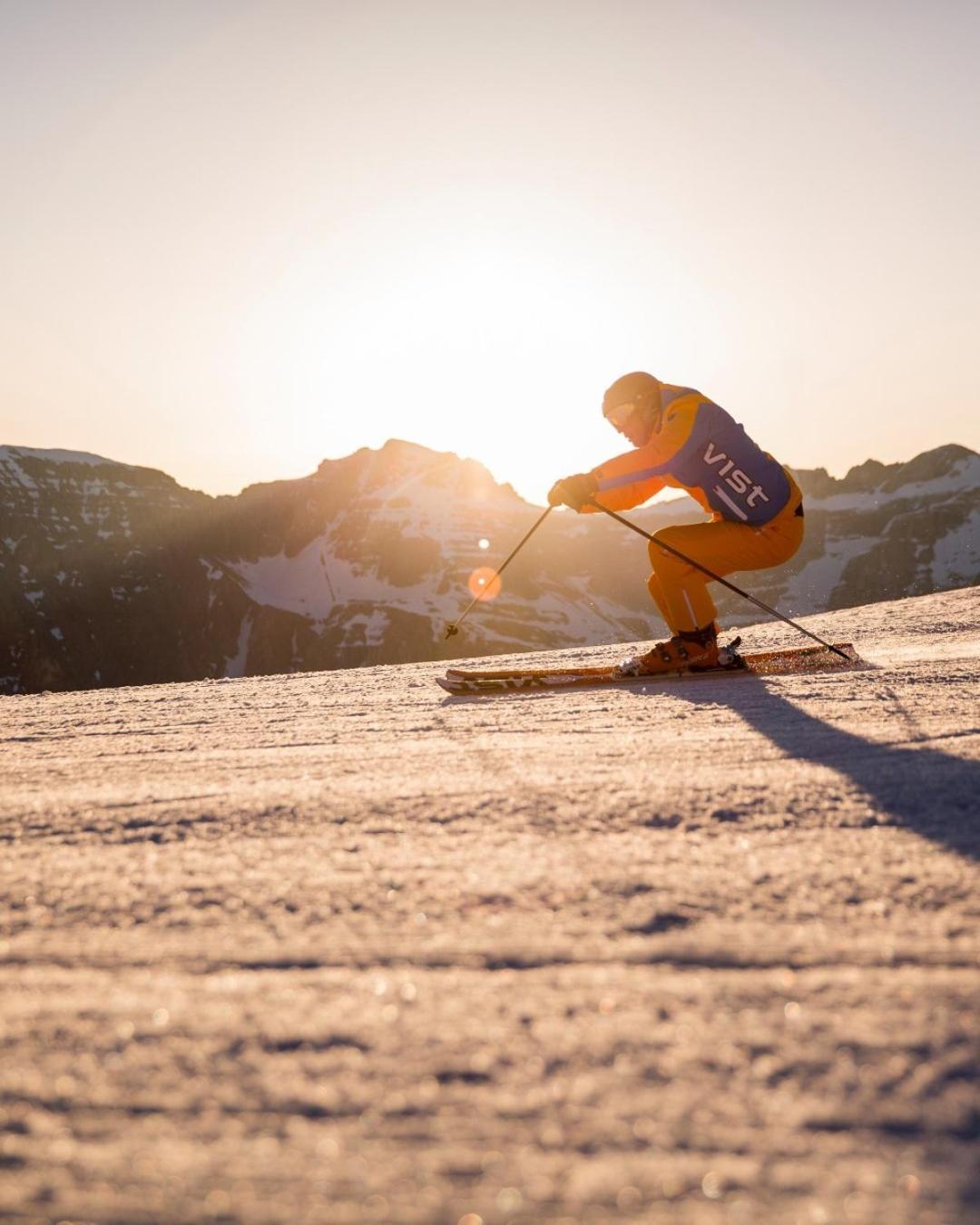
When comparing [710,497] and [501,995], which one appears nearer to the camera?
[501,995]

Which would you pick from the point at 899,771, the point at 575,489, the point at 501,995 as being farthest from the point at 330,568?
the point at 501,995

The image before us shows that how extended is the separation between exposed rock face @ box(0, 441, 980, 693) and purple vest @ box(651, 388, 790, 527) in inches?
4135

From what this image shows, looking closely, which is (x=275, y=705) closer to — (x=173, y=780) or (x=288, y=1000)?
(x=173, y=780)

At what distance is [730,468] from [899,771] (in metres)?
3.62

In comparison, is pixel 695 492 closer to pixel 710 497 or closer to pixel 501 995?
pixel 710 497

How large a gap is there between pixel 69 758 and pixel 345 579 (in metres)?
144

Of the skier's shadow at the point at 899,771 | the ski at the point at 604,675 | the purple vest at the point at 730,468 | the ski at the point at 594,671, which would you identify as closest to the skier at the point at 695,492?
the purple vest at the point at 730,468

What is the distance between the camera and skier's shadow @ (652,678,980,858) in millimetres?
1841

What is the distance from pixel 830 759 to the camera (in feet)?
8.39

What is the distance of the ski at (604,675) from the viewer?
16.9 feet

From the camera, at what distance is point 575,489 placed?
5.88 m

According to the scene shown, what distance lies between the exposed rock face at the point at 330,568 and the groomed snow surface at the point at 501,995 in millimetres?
108658

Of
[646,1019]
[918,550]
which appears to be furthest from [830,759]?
[918,550]

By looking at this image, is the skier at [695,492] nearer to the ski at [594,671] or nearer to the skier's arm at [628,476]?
the skier's arm at [628,476]
